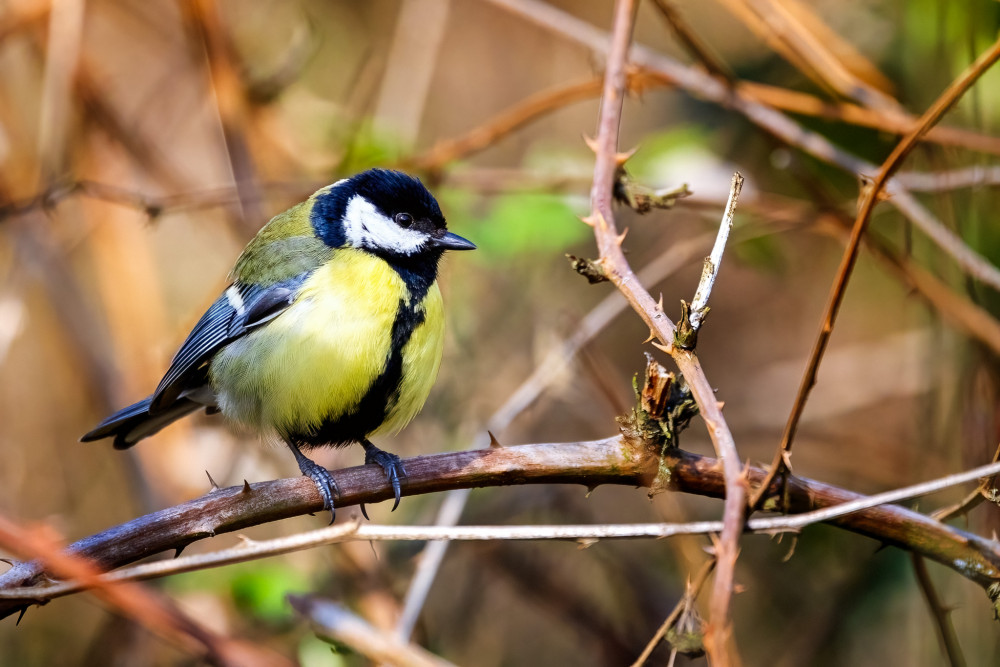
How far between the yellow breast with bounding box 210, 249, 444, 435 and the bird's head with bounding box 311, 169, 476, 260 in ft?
0.41

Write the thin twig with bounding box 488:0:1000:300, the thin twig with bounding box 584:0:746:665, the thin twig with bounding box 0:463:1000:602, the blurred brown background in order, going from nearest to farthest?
the thin twig with bounding box 584:0:746:665
the thin twig with bounding box 0:463:1000:602
the thin twig with bounding box 488:0:1000:300
the blurred brown background

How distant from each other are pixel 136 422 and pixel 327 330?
36.5 inches

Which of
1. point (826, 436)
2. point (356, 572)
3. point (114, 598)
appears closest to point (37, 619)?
point (356, 572)

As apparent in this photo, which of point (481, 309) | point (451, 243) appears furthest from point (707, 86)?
point (481, 309)

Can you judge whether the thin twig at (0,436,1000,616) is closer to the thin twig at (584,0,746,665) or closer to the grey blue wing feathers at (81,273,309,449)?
the thin twig at (584,0,746,665)

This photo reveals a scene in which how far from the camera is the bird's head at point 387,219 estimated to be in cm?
278

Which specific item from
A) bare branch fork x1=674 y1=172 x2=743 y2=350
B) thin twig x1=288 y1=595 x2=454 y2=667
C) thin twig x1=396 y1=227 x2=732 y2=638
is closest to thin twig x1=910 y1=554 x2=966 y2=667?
bare branch fork x1=674 y1=172 x2=743 y2=350

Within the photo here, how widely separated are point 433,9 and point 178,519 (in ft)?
11.5

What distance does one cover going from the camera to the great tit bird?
2.44 meters

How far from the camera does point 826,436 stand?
3.93m

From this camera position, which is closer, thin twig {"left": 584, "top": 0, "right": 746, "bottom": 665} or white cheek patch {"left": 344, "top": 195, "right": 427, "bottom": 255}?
thin twig {"left": 584, "top": 0, "right": 746, "bottom": 665}

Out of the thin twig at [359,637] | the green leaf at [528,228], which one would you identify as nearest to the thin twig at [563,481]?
the thin twig at [359,637]

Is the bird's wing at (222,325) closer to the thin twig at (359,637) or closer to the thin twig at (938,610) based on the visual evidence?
the thin twig at (359,637)

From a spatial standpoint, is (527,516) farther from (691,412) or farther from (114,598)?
(114,598)
